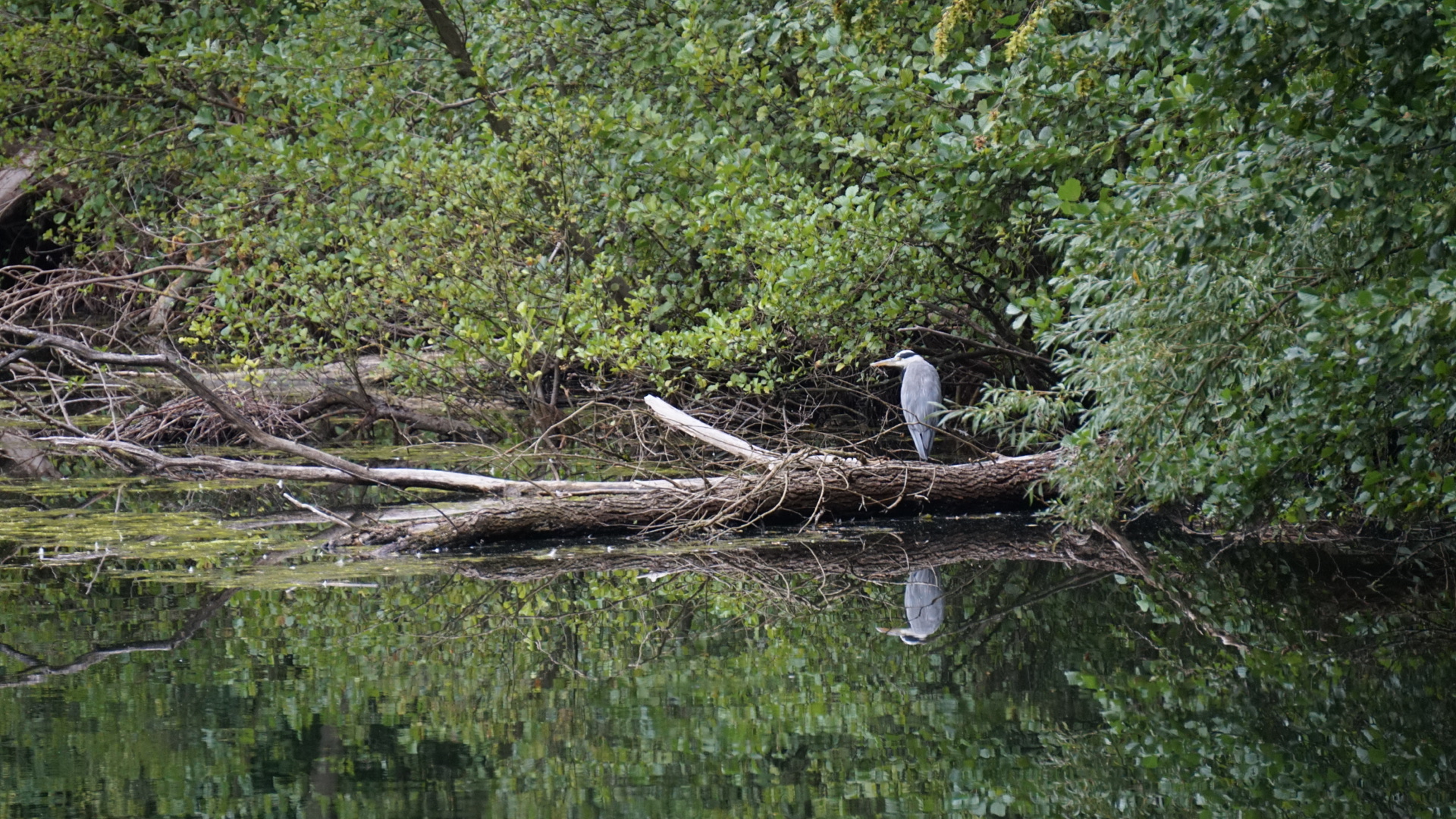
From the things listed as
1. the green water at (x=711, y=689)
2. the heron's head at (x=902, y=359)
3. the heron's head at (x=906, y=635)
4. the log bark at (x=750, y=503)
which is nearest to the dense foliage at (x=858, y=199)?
the heron's head at (x=902, y=359)

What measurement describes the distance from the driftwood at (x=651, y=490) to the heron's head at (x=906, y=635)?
2.32m

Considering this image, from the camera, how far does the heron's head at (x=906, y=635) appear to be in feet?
15.5

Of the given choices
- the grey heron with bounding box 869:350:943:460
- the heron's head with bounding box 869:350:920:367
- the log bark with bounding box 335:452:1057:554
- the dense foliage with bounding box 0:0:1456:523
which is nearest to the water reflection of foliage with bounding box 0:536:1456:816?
the dense foliage with bounding box 0:0:1456:523

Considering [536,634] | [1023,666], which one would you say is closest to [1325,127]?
[1023,666]

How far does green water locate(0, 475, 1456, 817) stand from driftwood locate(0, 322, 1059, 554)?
40cm

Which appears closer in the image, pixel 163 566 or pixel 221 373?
pixel 163 566

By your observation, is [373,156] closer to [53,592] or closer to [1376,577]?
[53,592]

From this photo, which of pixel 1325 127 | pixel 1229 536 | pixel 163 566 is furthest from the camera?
pixel 1229 536

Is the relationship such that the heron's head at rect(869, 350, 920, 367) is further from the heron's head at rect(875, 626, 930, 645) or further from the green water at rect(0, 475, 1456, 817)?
the heron's head at rect(875, 626, 930, 645)

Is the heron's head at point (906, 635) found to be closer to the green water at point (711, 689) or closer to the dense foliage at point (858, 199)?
the green water at point (711, 689)

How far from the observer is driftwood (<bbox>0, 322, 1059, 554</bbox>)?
6.90m

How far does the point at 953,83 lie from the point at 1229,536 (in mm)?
2639

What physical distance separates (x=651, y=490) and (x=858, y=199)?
1.98m

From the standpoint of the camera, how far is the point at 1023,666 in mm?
4312
